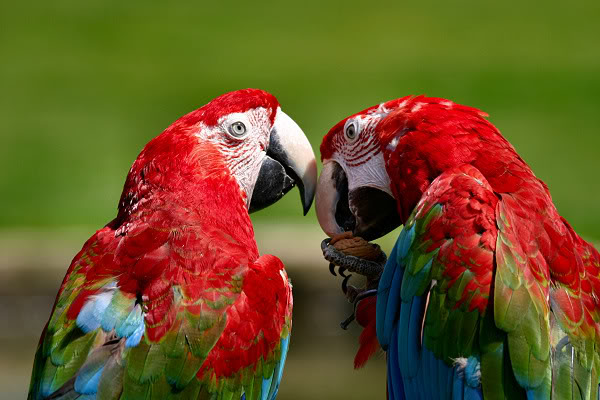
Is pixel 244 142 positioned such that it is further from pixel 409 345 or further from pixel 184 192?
pixel 409 345

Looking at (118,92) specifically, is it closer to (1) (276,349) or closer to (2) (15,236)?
(2) (15,236)

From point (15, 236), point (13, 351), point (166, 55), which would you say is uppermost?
point (166, 55)

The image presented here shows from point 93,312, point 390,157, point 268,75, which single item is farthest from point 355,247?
point 268,75

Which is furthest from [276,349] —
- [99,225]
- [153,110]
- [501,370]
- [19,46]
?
[19,46]

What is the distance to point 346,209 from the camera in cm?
218

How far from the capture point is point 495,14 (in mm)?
7102

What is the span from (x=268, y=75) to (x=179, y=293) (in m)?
4.80

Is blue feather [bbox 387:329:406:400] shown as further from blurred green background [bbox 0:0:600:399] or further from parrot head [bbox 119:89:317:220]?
blurred green background [bbox 0:0:600:399]

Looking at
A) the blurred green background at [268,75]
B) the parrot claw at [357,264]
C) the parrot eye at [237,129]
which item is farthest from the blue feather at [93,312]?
the blurred green background at [268,75]

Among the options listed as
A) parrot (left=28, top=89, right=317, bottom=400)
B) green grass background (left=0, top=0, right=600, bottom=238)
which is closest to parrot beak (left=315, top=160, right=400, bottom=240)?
parrot (left=28, top=89, right=317, bottom=400)

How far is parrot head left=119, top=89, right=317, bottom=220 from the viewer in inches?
73.4

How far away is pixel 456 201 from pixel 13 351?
100 inches

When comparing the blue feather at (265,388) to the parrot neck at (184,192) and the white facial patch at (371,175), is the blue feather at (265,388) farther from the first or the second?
the white facial patch at (371,175)

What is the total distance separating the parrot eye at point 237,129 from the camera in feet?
6.52
